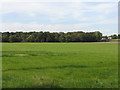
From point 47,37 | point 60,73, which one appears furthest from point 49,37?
point 60,73

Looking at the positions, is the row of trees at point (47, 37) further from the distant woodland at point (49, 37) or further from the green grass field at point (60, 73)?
the green grass field at point (60, 73)

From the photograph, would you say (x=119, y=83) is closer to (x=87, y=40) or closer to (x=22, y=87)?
(x=22, y=87)

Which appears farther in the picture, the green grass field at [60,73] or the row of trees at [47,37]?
the row of trees at [47,37]

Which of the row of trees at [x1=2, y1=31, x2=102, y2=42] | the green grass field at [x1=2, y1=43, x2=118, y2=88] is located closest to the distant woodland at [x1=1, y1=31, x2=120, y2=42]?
the row of trees at [x1=2, y1=31, x2=102, y2=42]

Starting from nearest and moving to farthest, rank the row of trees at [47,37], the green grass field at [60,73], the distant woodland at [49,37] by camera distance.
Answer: the green grass field at [60,73] < the distant woodland at [49,37] < the row of trees at [47,37]

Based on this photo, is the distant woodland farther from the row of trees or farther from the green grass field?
the green grass field

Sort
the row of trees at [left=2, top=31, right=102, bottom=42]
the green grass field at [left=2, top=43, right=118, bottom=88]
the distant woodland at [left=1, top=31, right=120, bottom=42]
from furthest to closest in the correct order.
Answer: the row of trees at [left=2, top=31, right=102, bottom=42] → the distant woodland at [left=1, top=31, right=120, bottom=42] → the green grass field at [left=2, top=43, right=118, bottom=88]

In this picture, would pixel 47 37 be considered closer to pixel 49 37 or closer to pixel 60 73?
pixel 49 37

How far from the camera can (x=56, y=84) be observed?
7801 millimetres

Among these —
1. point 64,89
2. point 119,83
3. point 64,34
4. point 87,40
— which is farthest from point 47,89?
point 64,34

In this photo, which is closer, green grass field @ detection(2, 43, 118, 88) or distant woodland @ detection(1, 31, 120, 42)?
green grass field @ detection(2, 43, 118, 88)

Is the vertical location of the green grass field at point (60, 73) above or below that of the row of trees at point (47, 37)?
below

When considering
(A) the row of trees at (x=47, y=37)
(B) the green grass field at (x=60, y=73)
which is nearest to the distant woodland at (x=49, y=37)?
(A) the row of trees at (x=47, y=37)

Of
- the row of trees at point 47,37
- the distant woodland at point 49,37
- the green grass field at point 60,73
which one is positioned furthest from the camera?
the row of trees at point 47,37
